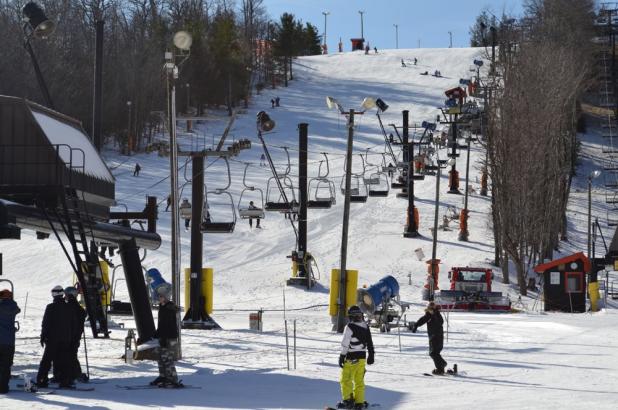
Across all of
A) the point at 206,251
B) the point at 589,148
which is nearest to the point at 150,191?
the point at 206,251

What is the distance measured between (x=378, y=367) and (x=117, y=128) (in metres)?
65.4

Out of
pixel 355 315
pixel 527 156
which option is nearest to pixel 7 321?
pixel 355 315

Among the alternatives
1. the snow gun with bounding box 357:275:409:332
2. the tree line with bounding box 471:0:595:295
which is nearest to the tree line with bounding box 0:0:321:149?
the tree line with bounding box 471:0:595:295

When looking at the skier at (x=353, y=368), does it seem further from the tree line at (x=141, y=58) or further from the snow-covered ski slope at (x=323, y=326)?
the tree line at (x=141, y=58)

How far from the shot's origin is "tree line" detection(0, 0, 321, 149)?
2908 inches

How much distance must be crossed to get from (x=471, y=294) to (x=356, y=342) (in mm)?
25774

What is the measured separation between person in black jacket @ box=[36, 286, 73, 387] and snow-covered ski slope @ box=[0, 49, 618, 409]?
650 mm

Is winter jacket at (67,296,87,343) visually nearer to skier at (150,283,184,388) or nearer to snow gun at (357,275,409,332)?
skier at (150,283,184,388)

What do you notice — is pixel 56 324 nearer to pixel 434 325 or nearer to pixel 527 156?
pixel 434 325

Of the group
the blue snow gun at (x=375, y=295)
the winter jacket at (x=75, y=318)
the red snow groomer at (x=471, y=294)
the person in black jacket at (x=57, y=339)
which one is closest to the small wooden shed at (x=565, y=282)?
the red snow groomer at (x=471, y=294)

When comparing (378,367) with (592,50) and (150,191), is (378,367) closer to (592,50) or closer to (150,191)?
(150,191)

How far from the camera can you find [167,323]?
61.1 feet

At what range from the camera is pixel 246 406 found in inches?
645

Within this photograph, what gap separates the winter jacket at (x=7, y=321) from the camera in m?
17.2
